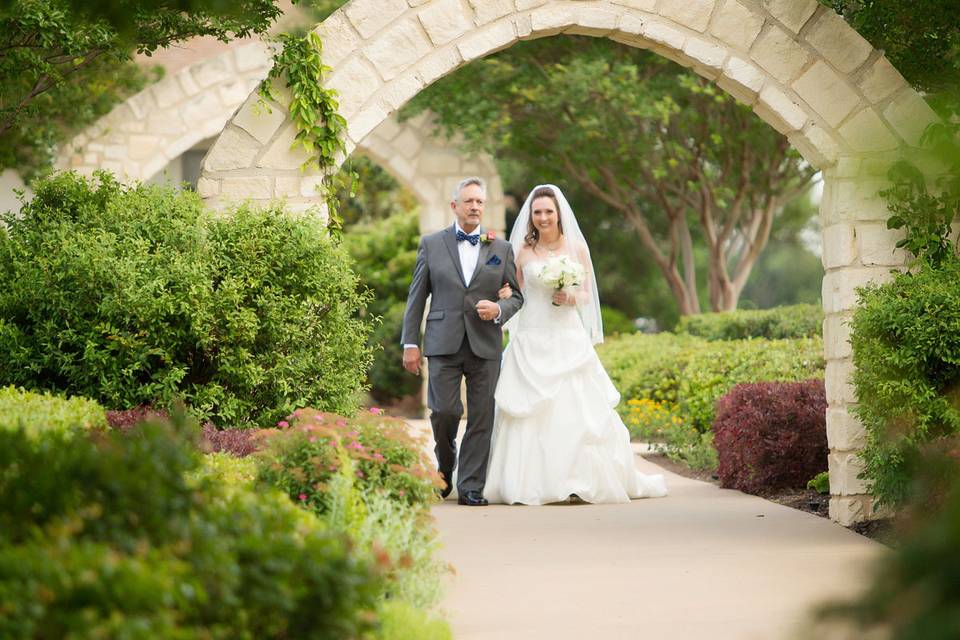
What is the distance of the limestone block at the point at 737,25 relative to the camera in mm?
7465

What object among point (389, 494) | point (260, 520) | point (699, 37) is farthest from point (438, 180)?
point (260, 520)

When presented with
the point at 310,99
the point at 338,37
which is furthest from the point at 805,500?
the point at 338,37

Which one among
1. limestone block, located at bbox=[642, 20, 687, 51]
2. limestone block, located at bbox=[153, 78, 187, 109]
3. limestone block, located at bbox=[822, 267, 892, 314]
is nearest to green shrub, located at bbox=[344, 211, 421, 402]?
limestone block, located at bbox=[153, 78, 187, 109]

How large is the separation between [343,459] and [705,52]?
380cm

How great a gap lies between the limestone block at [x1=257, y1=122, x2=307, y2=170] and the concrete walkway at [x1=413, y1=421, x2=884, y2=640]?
95.8 inches

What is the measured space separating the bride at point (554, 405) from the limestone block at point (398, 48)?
1.92 meters

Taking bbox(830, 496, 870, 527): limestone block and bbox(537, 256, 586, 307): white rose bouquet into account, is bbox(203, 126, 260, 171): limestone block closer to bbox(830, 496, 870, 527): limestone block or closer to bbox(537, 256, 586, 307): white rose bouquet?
bbox(537, 256, 586, 307): white rose bouquet

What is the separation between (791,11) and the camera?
24.5 feet

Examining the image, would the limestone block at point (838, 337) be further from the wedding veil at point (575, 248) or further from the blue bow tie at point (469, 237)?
the blue bow tie at point (469, 237)

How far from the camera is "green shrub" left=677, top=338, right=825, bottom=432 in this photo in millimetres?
11664

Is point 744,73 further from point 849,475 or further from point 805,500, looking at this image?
point 805,500

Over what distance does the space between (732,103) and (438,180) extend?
4561 millimetres

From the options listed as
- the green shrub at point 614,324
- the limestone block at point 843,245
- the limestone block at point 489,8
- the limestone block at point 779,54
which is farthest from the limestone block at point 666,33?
the green shrub at point 614,324

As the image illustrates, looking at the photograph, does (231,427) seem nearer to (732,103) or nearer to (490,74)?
(490,74)
